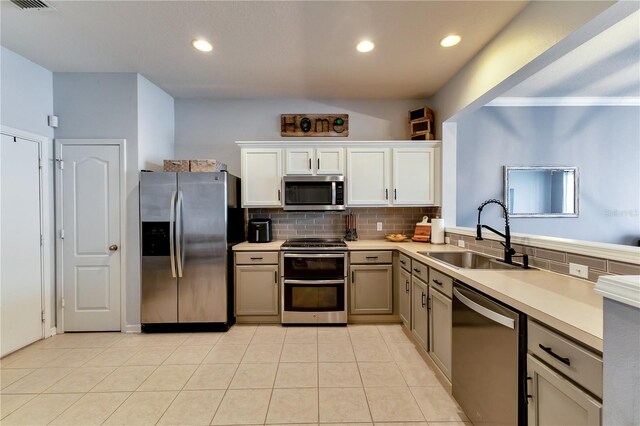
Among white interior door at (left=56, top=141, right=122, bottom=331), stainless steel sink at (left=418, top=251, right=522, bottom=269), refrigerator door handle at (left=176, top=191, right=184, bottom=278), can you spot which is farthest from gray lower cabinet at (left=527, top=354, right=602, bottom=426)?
white interior door at (left=56, top=141, right=122, bottom=331)

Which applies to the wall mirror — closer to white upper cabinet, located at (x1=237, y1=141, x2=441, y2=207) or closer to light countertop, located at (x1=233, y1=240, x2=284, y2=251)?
white upper cabinet, located at (x1=237, y1=141, x2=441, y2=207)

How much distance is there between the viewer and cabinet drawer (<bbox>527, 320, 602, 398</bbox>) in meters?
0.90

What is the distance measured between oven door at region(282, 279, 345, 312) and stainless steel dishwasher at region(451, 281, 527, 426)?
141cm

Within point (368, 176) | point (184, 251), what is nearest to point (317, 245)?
point (368, 176)

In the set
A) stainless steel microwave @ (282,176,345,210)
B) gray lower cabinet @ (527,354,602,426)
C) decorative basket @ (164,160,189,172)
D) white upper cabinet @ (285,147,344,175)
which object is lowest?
gray lower cabinet @ (527,354,602,426)

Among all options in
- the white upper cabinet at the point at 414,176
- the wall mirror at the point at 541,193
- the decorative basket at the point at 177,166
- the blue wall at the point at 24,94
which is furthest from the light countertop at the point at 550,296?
the blue wall at the point at 24,94

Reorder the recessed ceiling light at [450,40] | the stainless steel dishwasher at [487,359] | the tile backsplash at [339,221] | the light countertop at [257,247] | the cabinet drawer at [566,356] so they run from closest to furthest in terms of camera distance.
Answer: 1. the cabinet drawer at [566,356]
2. the stainless steel dishwasher at [487,359]
3. the recessed ceiling light at [450,40]
4. the light countertop at [257,247]
5. the tile backsplash at [339,221]

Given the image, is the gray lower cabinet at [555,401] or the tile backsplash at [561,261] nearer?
the gray lower cabinet at [555,401]

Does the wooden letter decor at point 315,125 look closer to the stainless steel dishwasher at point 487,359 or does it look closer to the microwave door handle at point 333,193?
the microwave door handle at point 333,193

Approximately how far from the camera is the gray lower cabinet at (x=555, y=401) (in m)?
0.92

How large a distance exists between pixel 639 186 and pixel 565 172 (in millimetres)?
1024

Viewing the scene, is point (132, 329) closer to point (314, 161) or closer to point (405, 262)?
point (314, 161)

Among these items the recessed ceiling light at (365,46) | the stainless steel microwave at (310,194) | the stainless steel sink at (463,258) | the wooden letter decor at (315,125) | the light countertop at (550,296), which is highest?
the recessed ceiling light at (365,46)

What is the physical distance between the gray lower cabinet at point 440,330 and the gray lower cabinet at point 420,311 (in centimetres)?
7
